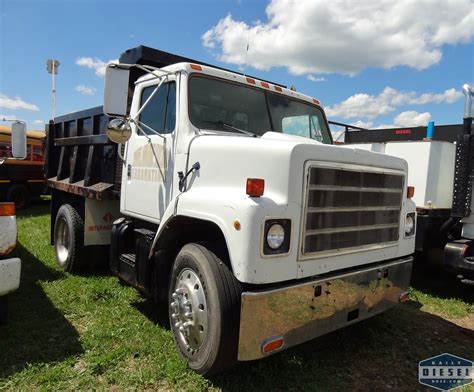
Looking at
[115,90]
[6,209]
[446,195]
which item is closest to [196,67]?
[115,90]

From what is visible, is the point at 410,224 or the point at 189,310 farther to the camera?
the point at 410,224

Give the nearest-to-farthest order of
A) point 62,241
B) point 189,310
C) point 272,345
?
point 272,345, point 189,310, point 62,241

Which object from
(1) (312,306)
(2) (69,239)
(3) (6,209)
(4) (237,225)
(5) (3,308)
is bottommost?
(5) (3,308)

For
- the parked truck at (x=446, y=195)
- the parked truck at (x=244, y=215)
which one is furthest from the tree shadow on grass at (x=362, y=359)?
the parked truck at (x=446, y=195)

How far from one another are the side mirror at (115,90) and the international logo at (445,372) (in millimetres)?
3605

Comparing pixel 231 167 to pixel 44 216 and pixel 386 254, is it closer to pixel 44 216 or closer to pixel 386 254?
pixel 386 254

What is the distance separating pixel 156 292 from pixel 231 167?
1440mm

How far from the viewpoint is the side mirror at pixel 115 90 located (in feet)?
12.4

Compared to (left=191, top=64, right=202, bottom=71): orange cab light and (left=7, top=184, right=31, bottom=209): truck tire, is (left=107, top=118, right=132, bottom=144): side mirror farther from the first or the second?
(left=7, top=184, right=31, bottom=209): truck tire

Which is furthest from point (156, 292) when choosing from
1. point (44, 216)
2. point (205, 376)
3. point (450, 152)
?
point (44, 216)

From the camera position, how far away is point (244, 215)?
2617mm

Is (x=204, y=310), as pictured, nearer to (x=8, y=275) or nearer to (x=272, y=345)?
(x=272, y=345)

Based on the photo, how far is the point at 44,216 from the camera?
458 inches

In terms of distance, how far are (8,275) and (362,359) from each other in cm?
325
